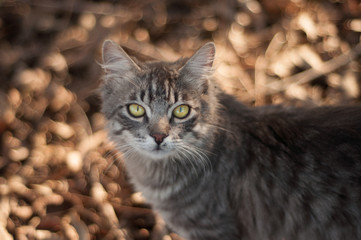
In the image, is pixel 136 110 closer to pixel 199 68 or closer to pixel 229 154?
pixel 199 68

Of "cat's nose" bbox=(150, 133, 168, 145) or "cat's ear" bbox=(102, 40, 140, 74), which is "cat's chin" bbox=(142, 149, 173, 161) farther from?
"cat's ear" bbox=(102, 40, 140, 74)

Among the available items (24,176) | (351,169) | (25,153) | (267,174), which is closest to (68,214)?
(24,176)

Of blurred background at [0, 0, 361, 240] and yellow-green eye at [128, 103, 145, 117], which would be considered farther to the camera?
blurred background at [0, 0, 361, 240]

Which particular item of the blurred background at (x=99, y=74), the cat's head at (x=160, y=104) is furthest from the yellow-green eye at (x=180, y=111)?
the blurred background at (x=99, y=74)

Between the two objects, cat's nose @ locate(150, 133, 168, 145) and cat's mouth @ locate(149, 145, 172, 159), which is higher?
cat's nose @ locate(150, 133, 168, 145)

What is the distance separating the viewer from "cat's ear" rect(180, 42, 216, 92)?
1752 mm

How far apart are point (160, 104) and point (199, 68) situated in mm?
263

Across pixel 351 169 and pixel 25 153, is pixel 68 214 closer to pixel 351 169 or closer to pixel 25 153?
pixel 25 153

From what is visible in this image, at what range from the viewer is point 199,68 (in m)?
1.77

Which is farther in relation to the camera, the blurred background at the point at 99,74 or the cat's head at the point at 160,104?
the blurred background at the point at 99,74

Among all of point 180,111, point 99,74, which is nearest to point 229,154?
point 180,111

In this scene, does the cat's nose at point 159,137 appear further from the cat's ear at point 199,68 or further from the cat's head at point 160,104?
the cat's ear at point 199,68

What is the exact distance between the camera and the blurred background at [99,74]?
2275 millimetres

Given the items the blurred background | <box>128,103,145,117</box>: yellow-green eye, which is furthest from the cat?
→ the blurred background
